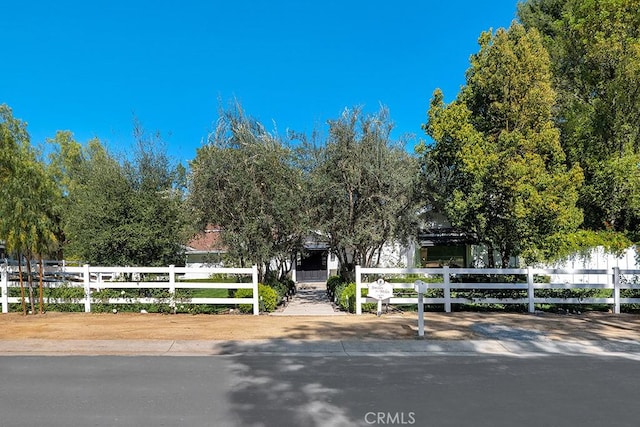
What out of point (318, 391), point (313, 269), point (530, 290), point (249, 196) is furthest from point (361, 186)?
point (313, 269)

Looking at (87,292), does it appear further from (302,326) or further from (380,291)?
(380,291)

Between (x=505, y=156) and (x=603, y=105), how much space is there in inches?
323

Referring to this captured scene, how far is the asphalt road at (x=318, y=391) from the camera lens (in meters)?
5.36

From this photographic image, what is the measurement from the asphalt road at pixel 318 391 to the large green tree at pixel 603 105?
43.7 feet

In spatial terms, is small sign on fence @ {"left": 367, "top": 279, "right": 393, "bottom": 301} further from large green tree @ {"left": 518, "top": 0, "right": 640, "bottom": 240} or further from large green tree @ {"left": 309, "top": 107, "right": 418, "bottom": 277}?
large green tree @ {"left": 518, "top": 0, "right": 640, "bottom": 240}

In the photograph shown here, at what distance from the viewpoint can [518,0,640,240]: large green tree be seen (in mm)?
18484

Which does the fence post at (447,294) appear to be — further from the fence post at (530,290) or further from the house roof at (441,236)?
the house roof at (441,236)

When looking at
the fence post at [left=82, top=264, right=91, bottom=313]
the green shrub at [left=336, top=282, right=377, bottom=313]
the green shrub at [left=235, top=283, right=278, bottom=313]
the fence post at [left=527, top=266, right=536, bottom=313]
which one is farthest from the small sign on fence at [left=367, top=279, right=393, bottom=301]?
the fence post at [left=82, top=264, right=91, bottom=313]

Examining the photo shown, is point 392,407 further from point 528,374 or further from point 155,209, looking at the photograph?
point 155,209

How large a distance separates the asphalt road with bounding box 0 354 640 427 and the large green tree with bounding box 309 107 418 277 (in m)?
7.33

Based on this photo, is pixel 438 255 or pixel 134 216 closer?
pixel 134 216

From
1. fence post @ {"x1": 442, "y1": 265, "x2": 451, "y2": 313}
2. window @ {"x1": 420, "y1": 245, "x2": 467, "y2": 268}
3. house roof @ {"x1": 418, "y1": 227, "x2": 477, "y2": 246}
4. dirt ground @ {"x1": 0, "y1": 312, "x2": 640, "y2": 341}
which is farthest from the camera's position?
window @ {"x1": 420, "y1": 245, "x2": 467, "y2": 268}

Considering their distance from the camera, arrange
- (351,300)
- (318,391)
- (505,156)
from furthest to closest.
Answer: (351,300) → (505,156) → (318,391)

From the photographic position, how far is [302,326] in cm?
1183
